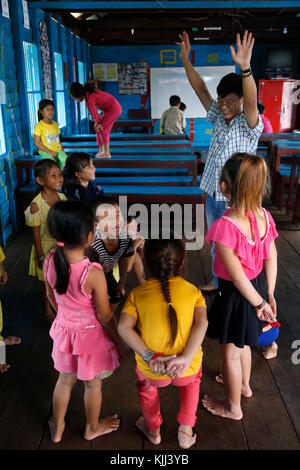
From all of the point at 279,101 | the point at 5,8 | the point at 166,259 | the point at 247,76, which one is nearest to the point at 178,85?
the point at 279,101

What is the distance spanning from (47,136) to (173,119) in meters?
3.02

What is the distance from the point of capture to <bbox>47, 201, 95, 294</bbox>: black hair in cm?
152

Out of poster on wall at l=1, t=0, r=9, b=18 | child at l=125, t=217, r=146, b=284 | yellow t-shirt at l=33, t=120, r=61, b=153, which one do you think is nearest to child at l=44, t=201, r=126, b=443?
child at l=125, t=217, r=146, b=284

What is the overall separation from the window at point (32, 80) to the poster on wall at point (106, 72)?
578 centimetres

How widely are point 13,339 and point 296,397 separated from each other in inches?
65.0

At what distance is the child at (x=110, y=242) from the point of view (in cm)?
221

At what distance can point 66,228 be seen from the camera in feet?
5.02

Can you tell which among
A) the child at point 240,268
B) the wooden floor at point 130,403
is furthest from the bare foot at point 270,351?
the child at point 240,268

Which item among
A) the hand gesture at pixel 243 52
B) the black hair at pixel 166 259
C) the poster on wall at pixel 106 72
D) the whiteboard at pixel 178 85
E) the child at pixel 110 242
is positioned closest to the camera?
the black hair at pixel 166 259

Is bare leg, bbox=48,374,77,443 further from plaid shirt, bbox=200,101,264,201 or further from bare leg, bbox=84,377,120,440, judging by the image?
plaid shirt, bbox=200,101,264,201

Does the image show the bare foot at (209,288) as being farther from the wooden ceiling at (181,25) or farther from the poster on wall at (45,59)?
the wooden ceiling at (181,25)

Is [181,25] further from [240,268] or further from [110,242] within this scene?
[240,268]
